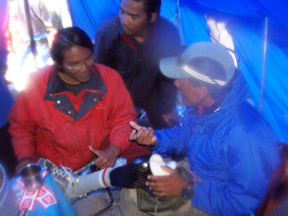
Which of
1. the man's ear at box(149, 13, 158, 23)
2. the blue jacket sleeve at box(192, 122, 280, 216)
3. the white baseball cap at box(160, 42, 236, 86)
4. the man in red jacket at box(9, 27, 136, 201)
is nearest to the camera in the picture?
the blue jacket sleeve at box(192, 122, 280, 216)

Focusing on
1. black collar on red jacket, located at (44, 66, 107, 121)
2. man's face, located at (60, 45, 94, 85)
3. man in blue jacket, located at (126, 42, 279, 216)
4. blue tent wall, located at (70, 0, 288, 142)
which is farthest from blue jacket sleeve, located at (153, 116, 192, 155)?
blue tent wall, located at (70, 0, 288, 142)

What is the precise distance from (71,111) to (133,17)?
3.70 ft

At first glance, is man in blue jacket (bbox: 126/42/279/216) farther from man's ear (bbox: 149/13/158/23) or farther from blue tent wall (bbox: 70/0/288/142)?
man's ear (bbox: 149/13/158/23)

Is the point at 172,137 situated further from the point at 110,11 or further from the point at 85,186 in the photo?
the point at 110,11

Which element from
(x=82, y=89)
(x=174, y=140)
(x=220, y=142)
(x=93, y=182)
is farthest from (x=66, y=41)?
(x=220, y=142)

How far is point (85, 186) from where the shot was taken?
1618 mm

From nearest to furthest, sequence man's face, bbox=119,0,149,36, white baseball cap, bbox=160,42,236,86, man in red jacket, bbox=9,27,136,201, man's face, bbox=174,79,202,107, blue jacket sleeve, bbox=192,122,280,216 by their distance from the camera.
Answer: blue jacket sleeve, bbox=192,122,280,216 → white baseball cap, bbox=160,42,236,86 → man's face, bbox=174,79,202,107 → man in red jacket, bbox=9,27,136,201 → man's face, bbox=119,0,149,36

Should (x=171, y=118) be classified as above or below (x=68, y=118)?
below

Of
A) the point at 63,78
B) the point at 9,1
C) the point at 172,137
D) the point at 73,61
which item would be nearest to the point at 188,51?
the point at 172,137

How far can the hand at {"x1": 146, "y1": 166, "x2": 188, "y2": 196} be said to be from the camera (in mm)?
1514

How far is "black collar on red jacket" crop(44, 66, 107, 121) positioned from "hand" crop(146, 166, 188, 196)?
0.78 metres

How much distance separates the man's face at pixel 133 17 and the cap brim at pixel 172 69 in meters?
0.60

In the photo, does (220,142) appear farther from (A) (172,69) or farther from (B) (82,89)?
(B) (82,89)

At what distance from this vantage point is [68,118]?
1801 mm
